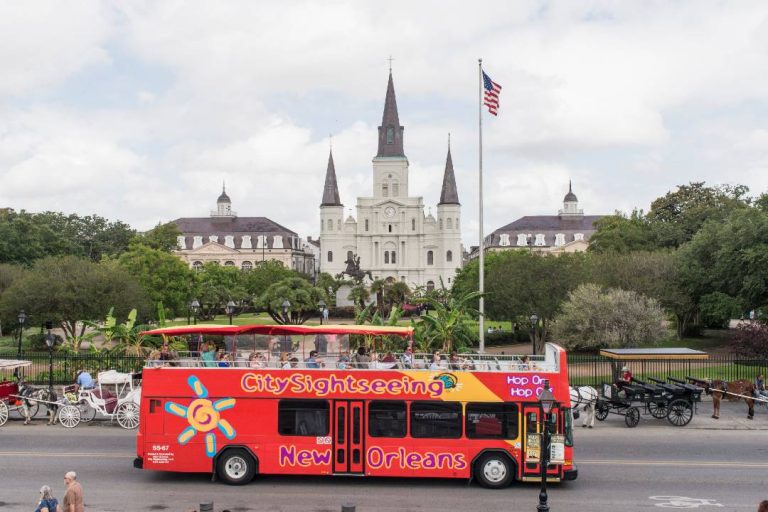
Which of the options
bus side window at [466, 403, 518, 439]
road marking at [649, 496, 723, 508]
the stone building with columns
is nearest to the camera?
road marking at [649, 496, 723, 508]

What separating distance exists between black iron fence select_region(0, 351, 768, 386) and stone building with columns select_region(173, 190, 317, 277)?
112920mm

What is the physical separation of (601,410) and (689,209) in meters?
57.5

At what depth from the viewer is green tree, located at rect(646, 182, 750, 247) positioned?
6650 centimetres

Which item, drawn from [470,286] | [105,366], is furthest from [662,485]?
[470,286]

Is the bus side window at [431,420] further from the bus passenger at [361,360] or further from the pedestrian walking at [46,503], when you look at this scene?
the pedestrian walking at [46,503]

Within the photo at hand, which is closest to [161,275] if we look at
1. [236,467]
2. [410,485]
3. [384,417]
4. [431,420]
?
[236,467]

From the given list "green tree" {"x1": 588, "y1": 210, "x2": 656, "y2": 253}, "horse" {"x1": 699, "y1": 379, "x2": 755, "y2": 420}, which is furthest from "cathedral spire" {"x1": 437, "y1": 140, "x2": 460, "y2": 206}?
"horse" {"x1": 699, "y1": 379, "x2": 755, "y2": 420}

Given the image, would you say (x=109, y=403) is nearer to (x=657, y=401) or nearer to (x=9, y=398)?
(x=9, y=398)

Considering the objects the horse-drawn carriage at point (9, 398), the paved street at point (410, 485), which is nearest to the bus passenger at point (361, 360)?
the paved street at point (410, 485)

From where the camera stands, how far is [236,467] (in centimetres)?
1597

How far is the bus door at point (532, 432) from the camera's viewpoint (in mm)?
15469

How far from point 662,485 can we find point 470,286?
57.5 metres

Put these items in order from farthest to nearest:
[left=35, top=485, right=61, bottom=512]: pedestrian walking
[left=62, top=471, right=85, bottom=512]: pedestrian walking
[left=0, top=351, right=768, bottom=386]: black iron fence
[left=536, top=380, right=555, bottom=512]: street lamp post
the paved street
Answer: [left=0, top=351, right=768, bottom=386]: black iron fence
the paved street
[left=536, top=380, right=555, bottom=512]: street lamp post
[left=62, top=471, right=85, bottom=512]: pedestrian walking
[left=35, top=485, right=61, bottom=512]: pedestrian walking

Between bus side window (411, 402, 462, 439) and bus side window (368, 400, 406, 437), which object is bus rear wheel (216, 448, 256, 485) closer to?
bus side window (368, 400, 406, 437)
